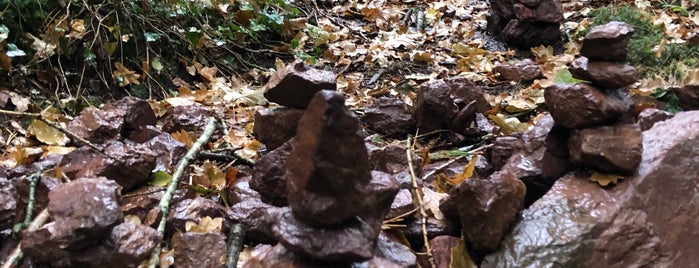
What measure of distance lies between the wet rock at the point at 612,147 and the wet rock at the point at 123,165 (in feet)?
3.80

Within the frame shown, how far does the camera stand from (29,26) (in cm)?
282

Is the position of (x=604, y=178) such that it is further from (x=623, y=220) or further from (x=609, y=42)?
(x=609, y=42)

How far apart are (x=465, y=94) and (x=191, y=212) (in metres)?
1.57

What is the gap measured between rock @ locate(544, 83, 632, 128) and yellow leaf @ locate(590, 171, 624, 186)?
0.45 ft

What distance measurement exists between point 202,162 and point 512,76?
7.56ft

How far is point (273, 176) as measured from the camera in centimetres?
146

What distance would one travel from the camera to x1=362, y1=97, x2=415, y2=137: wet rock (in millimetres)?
2578

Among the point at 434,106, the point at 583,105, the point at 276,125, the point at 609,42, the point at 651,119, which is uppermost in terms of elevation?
the point at 609,42

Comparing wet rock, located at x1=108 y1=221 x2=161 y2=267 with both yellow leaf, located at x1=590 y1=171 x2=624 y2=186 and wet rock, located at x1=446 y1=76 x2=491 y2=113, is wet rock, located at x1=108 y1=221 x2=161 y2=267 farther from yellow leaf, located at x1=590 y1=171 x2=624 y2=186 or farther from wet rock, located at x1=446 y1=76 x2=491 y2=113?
wet rock, located at x1=446 y1=76 x2=491 y2=113

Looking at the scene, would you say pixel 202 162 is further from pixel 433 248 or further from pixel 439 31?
pixel 439 31

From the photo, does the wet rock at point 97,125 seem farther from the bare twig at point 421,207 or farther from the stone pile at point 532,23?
the stone pile at point 532,23

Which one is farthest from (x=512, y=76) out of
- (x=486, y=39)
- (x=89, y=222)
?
(x=89, y=222)

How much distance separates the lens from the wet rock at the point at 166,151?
176 centimetres

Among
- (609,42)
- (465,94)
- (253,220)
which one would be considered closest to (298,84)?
(253,220)
